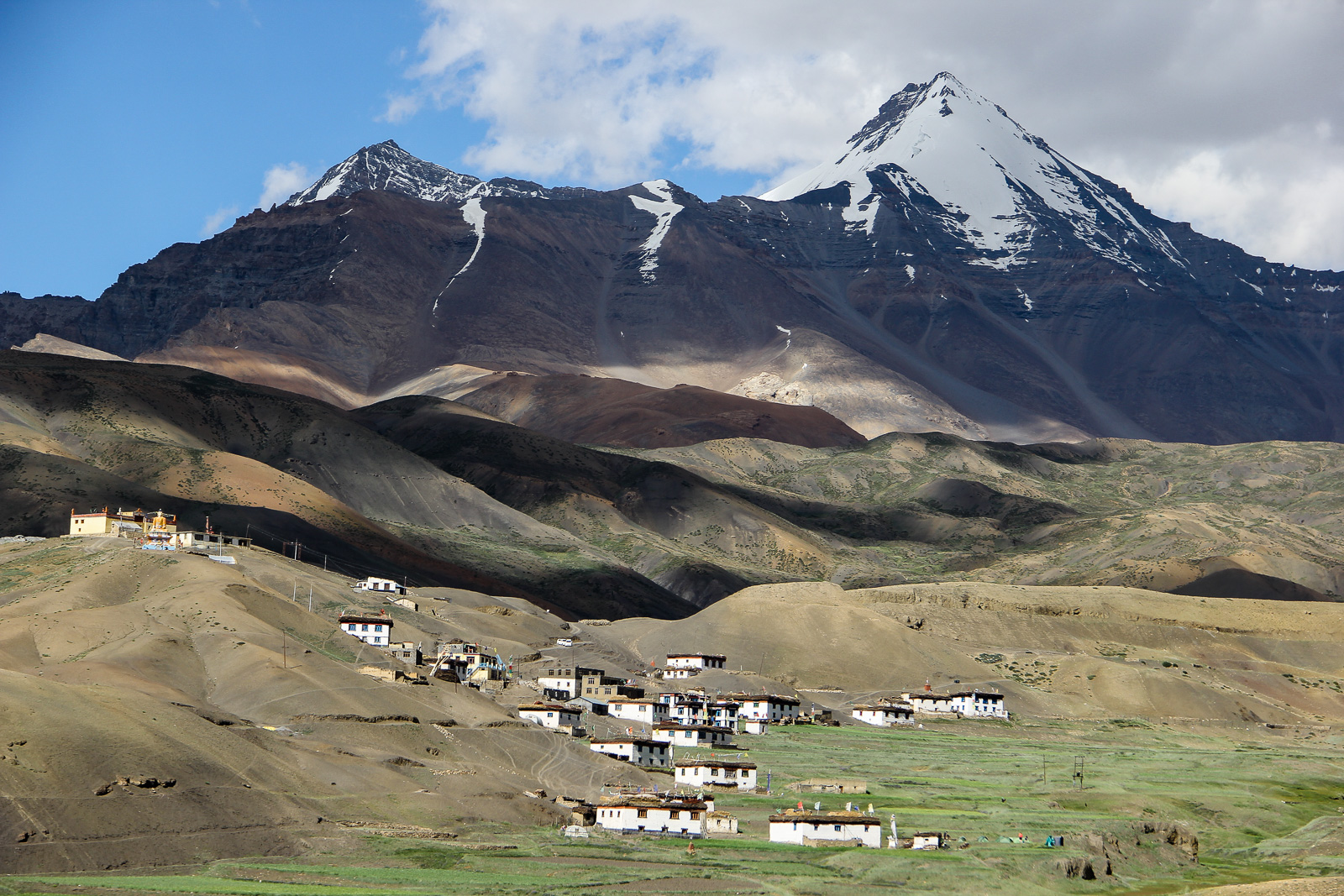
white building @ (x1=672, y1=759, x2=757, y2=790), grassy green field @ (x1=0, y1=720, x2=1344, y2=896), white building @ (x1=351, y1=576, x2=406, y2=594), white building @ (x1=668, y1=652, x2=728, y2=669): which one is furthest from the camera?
white building @ (x1=668, y1=652, x2=728, y2=669)

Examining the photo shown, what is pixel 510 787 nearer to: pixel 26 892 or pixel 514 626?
pixel 26 892

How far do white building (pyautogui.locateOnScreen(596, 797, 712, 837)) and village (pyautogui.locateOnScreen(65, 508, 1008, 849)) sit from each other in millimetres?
50

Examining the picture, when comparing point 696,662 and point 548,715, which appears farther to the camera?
point 696,662

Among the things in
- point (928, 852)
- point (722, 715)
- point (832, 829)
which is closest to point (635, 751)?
point (722, 715)

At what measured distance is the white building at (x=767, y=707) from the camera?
115 meters

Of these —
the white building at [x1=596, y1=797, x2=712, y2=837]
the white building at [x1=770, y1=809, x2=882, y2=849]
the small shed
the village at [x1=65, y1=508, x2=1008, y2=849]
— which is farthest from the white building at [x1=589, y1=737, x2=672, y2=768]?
the white building at [x1=770, y1=809, x2=882, y2=849]

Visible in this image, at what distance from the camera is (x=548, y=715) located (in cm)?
9388

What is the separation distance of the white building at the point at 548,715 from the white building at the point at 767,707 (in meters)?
21.9

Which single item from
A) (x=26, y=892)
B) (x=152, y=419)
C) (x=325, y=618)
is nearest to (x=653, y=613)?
(x=152, y=419)

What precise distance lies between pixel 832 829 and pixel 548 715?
27767 millimetres

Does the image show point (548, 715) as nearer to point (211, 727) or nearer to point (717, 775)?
point (717, 775)

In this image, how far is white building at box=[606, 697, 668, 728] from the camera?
347 feet

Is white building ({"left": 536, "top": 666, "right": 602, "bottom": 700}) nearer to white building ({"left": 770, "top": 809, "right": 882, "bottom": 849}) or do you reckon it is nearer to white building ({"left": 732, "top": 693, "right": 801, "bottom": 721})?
white building ({"left": 732, "top": 693, "right": 801, "bottom": 721})

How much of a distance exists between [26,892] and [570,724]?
46.3 metres
